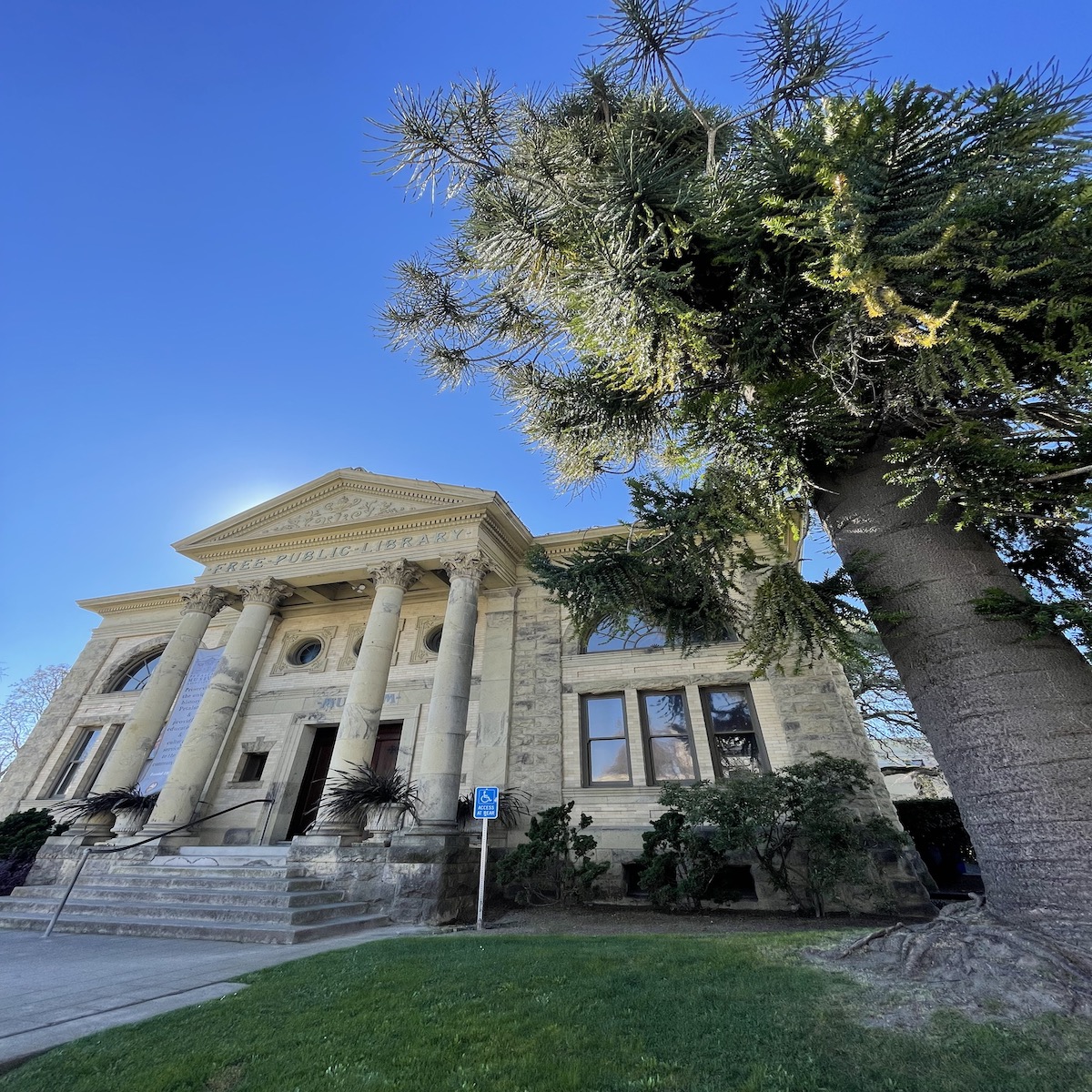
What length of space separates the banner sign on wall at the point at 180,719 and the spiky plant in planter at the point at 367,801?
4.66 m

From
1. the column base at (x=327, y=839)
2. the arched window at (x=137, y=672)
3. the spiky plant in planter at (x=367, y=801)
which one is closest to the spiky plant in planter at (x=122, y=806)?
the column base at (x=327, y=839)

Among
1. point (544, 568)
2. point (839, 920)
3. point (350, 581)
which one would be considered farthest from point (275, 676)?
point (839, 920)

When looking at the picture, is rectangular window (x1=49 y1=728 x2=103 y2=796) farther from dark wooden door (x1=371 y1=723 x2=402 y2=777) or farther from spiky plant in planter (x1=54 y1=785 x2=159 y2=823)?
dark wooden door (x1=371 y1=723 x2=402 y2=777)

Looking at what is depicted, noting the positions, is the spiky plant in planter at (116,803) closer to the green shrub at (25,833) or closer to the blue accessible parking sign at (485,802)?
the green shrub at (25,833)

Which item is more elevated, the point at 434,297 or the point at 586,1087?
the point at 434,297

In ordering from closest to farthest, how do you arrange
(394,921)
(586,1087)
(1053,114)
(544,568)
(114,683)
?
(586,1087) < (1053,114) < (544,568) < (394,921) < (114,683)

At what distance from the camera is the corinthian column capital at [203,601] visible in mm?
14211

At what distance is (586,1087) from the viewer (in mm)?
2361

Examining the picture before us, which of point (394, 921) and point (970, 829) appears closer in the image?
point (970, 829)

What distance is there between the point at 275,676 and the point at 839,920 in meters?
14.3

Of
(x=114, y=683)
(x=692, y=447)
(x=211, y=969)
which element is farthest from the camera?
(x=114, y=683)

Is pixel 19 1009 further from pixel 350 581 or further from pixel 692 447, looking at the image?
pixel 350 581

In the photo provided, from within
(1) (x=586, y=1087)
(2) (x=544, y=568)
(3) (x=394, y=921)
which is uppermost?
(2) (x=544, y=568)

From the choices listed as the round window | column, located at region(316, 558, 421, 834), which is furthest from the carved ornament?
the round window
